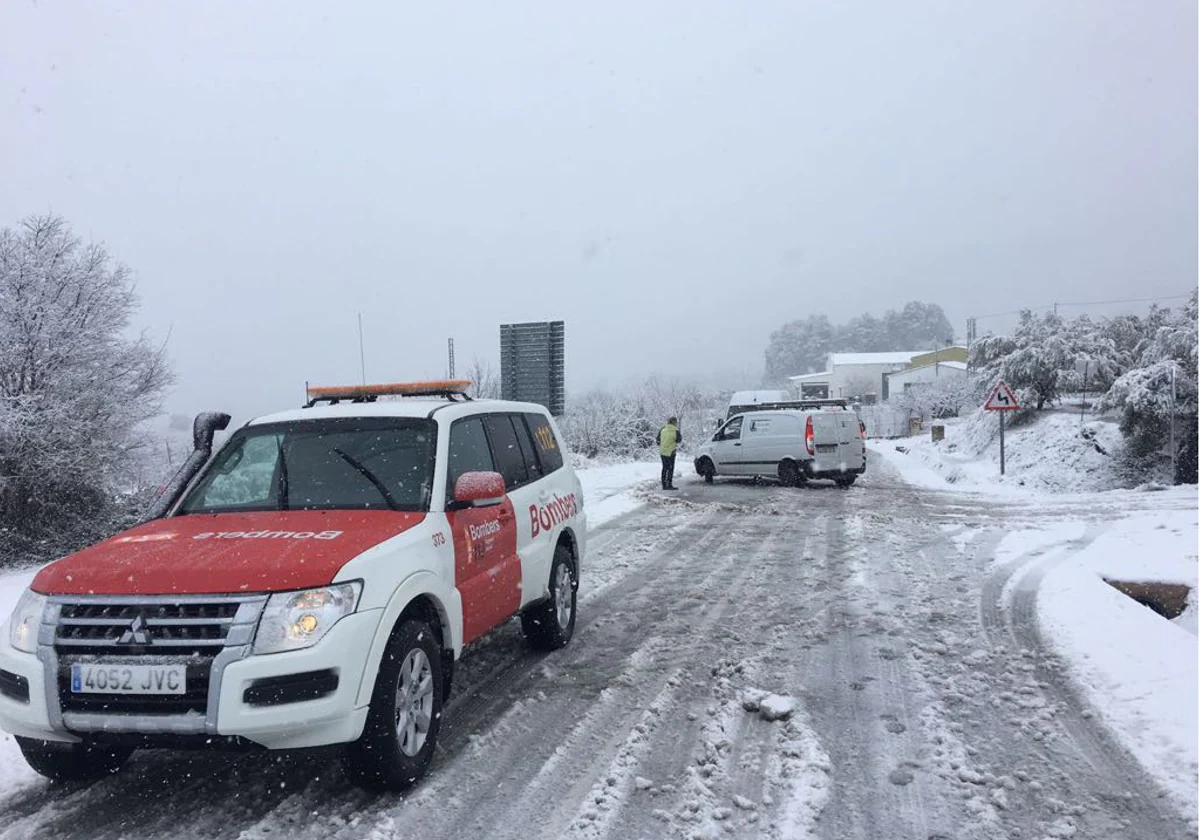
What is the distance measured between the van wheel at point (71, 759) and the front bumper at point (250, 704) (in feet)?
0.68

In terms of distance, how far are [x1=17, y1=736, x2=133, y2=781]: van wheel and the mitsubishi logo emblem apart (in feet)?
2.09

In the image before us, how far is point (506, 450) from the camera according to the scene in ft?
19.4

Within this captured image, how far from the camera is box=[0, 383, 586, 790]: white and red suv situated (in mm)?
3438

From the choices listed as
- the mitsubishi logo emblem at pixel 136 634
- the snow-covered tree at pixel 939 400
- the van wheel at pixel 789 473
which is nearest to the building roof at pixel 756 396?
the snow-covered tree at pixel 939 400

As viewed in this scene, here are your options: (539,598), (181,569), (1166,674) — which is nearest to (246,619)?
(181,569)

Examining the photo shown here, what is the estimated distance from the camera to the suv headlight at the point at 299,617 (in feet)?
11.3

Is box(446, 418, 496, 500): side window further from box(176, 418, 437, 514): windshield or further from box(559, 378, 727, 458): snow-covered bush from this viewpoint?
box(559, 378, 727, 458): snow-covered bush

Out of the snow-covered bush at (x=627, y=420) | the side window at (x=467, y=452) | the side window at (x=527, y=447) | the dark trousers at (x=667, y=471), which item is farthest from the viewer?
the snow-covered bush at (x=627, y=420)

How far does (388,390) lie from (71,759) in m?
3.02

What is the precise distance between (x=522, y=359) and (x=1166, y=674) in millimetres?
14623

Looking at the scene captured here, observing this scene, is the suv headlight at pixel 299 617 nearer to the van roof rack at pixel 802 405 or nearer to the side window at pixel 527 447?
the side window at pixel 527 447

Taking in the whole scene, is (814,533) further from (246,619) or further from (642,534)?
(246,619)

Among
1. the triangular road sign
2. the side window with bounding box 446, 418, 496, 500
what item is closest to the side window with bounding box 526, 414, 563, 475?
the side window with bounding box 446, 418, 496, 500

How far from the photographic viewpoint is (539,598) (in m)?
5.92
